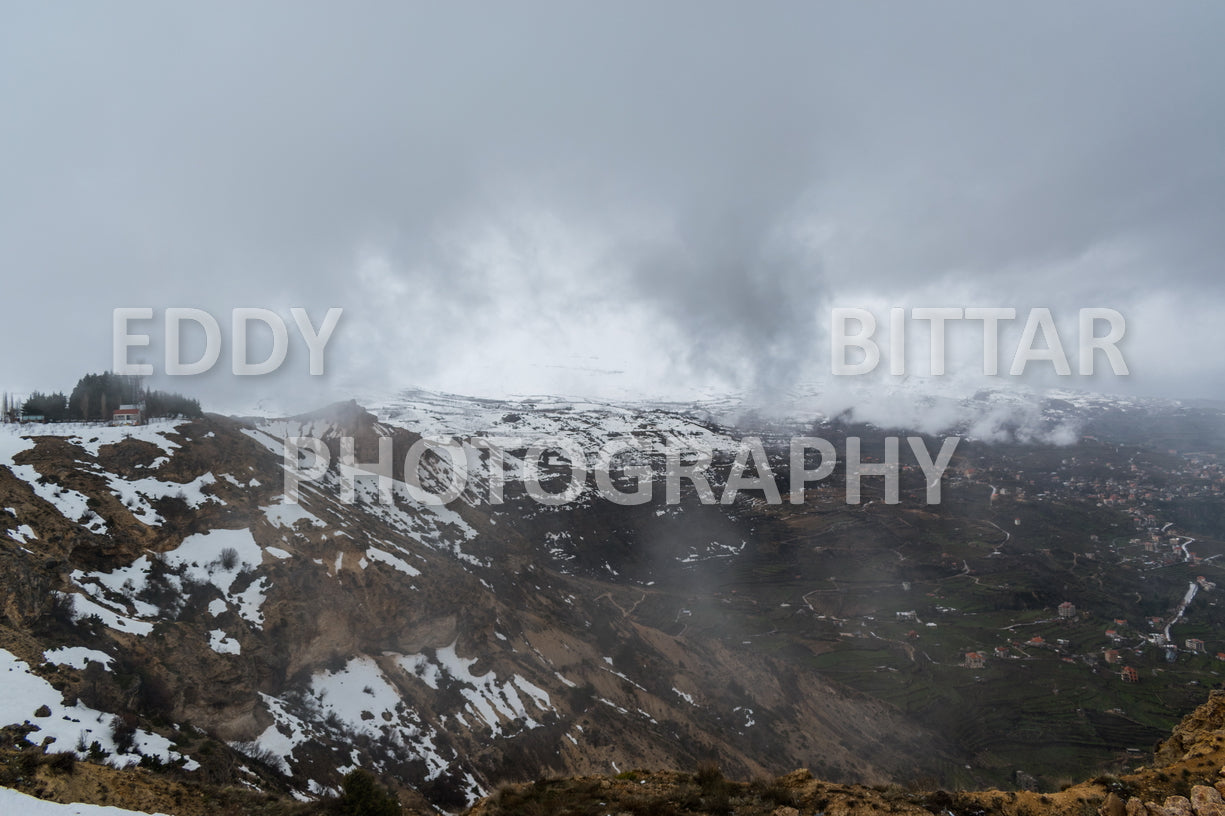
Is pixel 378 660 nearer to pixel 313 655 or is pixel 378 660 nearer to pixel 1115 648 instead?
pixel 313 655

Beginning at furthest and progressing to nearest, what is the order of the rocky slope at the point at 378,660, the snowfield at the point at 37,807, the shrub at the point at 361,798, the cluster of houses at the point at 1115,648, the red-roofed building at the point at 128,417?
the cluster of houses at the point at 1115,648 → the red-roofed building at the point at 128,417 → the rocky slope at the point at 378,660 → the shrub at the point at 361,798 → the snowfield at the point at 37,807

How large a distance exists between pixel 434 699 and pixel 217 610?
44.7 feet

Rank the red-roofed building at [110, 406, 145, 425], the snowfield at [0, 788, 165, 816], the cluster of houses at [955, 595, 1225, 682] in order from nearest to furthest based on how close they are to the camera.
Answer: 1. the snowfield at [0, 788, 165, 816]
2. the red-roofed building at [110, 406, 145, 425]
3. the cluster of houses at [955, 595, 1225, 682]

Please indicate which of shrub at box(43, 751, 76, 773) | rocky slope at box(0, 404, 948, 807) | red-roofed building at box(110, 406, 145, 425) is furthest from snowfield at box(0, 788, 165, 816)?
red-roofed building at box(110, 406, 145, 425)

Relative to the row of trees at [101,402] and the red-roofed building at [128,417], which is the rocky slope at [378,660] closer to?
the red-roofed building at [128,417]

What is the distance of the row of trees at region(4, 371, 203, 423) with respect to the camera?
45.2 m

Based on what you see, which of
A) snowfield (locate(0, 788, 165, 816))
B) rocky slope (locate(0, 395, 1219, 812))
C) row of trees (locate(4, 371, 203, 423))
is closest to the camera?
snowfield (locate(0, 788, 165, 816))

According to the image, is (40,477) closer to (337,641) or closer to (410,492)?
(337,641)

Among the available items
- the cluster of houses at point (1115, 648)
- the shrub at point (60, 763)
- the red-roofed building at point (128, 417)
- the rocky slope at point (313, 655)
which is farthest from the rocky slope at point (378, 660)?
the red-roofed building at point (128, 417)

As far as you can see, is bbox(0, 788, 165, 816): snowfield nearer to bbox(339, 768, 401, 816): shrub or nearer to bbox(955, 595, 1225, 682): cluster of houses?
bbox(339, 768, 401, 816): shrub

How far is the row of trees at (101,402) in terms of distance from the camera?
1778 inches

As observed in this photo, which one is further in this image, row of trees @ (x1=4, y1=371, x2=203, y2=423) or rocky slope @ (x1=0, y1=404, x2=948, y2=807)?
row of trees @ (x1=4, y1=371, x2=203, y2=423)

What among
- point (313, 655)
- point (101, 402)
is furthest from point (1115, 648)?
point (101, 402)

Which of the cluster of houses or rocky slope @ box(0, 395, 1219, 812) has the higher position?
rocky slope @ box(0, 395, 1219, 812)
